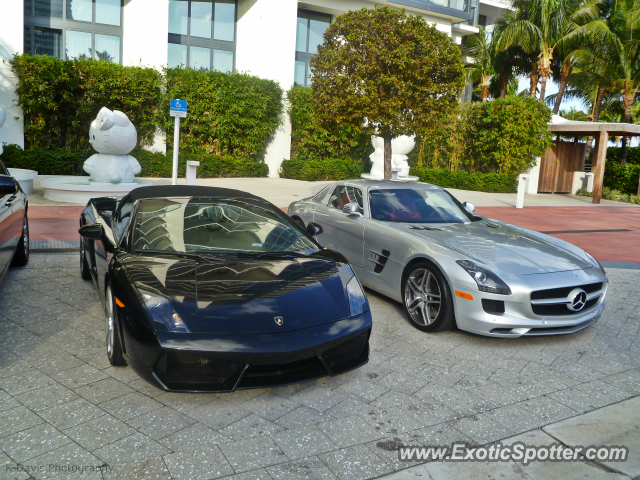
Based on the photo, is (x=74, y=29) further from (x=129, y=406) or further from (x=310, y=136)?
(x=129, y=406)

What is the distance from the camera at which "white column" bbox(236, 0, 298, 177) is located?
24531 mm

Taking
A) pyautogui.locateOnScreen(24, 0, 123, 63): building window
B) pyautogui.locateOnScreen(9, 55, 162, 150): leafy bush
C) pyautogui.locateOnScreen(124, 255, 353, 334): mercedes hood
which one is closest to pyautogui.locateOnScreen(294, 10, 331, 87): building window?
pyautogui.locateOnScreen(9, 55, 162, 150): leafy bush

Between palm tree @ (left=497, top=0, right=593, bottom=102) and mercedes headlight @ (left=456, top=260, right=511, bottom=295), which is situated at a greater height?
palm tree @ (left=497, top=0, right=593, bottom=102)

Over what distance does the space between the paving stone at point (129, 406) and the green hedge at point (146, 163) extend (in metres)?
15.7

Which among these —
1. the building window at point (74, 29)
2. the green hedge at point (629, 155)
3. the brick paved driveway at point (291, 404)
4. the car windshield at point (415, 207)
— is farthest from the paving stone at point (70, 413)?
the green hedge at point (629, 155)

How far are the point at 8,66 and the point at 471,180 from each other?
17865mm

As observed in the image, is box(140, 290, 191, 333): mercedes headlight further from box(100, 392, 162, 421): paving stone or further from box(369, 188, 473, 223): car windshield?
box(369, 188, 473, 223): car windshield

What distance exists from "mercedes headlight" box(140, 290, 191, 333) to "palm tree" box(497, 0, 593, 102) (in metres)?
29.4

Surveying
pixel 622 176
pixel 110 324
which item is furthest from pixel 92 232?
pixel 622 176

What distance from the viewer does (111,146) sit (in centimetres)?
1346

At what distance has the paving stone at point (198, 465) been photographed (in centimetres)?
271

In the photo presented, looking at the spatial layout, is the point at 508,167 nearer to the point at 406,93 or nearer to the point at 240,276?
the point at 406,93

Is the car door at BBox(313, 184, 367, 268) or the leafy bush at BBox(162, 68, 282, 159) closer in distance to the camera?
the car door at BBox(313, 184, 367, 268)

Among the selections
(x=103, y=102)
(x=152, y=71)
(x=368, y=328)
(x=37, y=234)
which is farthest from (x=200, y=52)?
(x=368, y=328)
